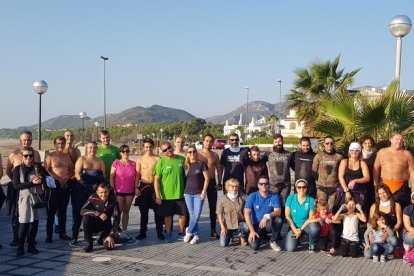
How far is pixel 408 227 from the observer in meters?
6.65

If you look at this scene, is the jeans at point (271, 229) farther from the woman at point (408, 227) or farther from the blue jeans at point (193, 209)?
the woman at point (408, 227)

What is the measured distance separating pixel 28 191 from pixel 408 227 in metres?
5.49

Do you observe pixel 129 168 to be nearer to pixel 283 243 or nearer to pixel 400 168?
pixel 283 243

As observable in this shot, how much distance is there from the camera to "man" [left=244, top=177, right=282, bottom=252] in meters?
7.45

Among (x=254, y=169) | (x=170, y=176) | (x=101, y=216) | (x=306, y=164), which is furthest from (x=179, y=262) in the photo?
(x=306, y=164)

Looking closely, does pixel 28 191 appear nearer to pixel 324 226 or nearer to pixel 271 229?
pixel 271 229

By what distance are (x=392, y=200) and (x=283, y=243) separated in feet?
6.20

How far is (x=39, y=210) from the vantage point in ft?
23.0

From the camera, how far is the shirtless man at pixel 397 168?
7098 millimetres

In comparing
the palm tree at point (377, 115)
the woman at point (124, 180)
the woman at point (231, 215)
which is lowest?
the woman at point (231, 215)

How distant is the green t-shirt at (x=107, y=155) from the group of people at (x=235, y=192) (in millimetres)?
18

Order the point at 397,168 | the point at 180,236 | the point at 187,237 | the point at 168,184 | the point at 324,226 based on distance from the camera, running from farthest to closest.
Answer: the point at 180,236, the point at 168,184, the point at 187,237, the point at 324,226, the point at 397,168

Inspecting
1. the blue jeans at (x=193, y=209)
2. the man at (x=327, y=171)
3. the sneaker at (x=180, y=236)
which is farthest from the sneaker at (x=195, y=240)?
the man at (x=327, y=171)

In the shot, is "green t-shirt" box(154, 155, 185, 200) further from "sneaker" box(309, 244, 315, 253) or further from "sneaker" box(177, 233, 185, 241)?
"sneaker" box(309, 244, 315, 253)
